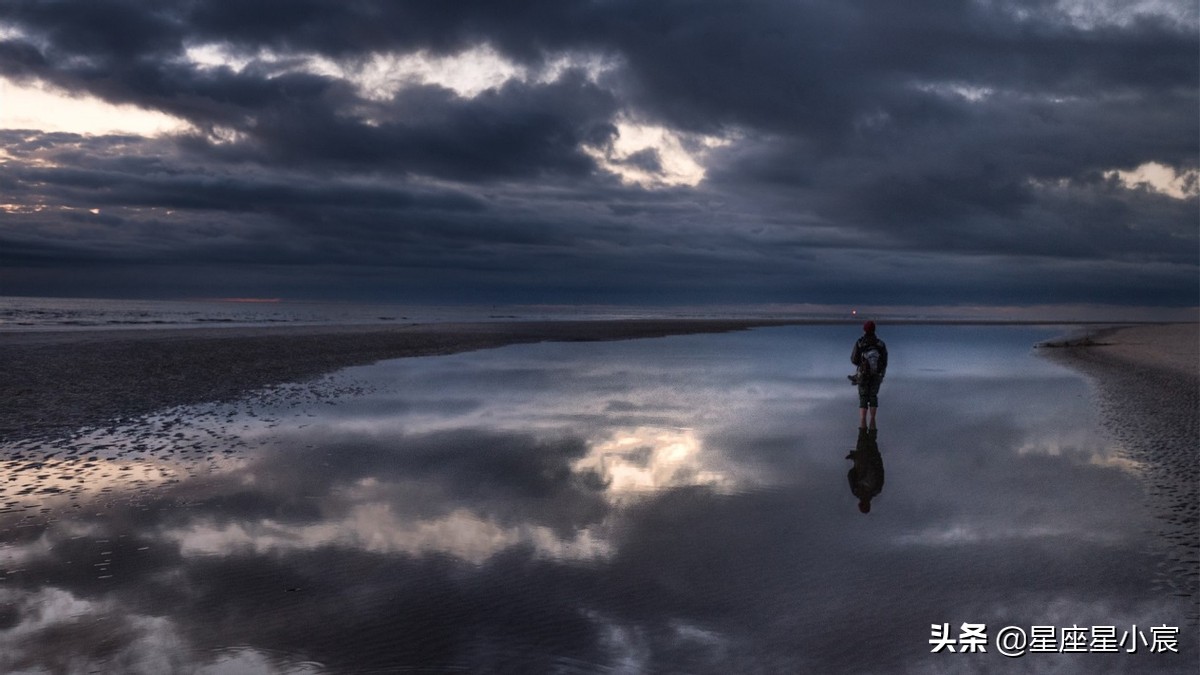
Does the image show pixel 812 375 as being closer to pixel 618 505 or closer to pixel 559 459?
pixel 559 459

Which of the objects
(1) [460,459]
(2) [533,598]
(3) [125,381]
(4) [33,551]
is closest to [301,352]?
(3) [125,381]

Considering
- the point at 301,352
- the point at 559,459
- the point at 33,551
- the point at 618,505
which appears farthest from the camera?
the point at 301,352

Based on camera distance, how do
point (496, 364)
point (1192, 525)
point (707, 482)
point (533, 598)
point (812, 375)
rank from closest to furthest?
1. point (533, 598)
2. point (1192, 525)
3. point (707, 482)
4. point (812, 375)
5. point (496, 364)

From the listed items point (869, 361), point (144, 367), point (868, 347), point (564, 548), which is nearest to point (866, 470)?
point (869, 361)

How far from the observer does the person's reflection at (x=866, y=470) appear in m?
11.5

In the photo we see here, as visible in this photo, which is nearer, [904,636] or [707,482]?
[904,636]

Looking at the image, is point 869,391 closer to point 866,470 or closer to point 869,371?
point 869,371

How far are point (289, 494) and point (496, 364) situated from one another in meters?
23.8

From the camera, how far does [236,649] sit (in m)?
6.38

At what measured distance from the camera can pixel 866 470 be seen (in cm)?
1324

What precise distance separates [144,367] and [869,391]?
2683 cm

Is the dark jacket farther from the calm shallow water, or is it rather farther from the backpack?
the calm shallow water

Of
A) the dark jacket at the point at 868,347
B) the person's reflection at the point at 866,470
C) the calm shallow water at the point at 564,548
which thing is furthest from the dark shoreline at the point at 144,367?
the dark jacket at the point at 868,347

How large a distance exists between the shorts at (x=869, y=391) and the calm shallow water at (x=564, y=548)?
2.32 feet
